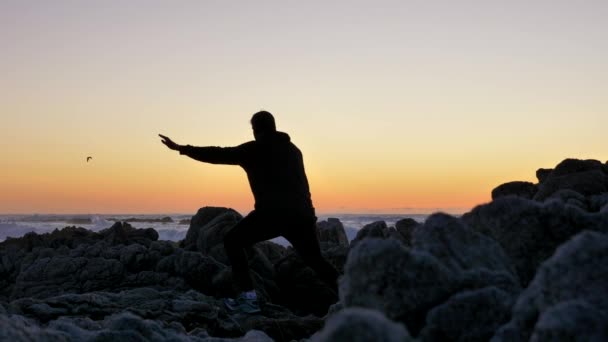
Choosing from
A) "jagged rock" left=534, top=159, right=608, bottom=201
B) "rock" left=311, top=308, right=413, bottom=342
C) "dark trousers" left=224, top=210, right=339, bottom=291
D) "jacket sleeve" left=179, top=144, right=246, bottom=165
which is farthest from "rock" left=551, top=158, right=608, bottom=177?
"rock" left=311, top=308, right=413, bottom=342

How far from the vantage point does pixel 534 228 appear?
9.21 feet

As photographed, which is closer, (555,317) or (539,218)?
(555,317)

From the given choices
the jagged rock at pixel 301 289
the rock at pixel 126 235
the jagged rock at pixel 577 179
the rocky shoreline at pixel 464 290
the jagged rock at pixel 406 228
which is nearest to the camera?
the rocky shoreline at pixel 464 290

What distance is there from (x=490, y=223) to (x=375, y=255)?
96cm

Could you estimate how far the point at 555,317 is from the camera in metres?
1.71

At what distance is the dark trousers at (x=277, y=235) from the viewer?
24.8 ft

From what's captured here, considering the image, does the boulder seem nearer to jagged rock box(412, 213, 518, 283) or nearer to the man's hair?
the man's hair

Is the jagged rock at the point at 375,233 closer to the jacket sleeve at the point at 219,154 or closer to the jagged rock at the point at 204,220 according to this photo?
the jagged rock at the point at 204,220

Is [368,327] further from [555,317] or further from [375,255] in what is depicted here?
[375,255]

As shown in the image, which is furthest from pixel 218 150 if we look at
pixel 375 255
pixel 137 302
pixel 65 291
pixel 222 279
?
pixel 375 255

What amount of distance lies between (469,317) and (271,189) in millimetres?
5467

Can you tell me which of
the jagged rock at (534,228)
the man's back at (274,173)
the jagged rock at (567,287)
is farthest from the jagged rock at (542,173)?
the jagged rock at (567,287)

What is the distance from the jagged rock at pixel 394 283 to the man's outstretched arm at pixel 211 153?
5.34 m

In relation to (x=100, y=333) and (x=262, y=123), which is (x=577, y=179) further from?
(x=100, y=333)
